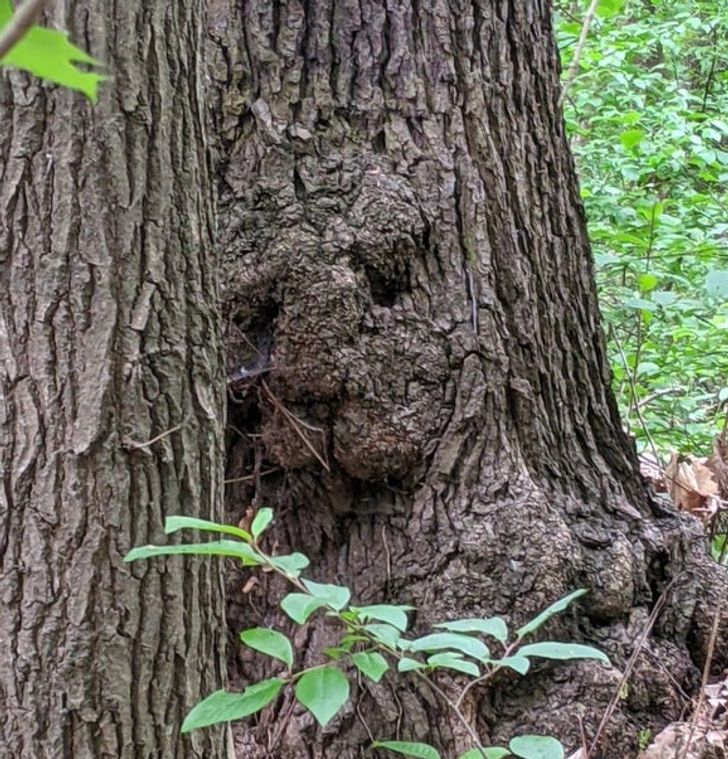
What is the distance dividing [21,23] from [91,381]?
3.20ft

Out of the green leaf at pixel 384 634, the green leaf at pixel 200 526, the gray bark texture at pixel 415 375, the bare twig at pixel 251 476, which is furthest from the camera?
the bare twig at pixel 251 476

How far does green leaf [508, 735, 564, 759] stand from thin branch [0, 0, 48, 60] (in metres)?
1.12

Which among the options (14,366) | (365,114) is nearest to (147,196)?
(14,366)

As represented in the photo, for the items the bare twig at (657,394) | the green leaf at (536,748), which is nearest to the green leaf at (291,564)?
the green leaf at (536,748)

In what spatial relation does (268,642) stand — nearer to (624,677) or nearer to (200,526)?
(200,526)

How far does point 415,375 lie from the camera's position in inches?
72.4

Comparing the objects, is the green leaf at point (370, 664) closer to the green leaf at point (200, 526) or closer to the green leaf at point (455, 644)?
the green leaf at point (455, 644)

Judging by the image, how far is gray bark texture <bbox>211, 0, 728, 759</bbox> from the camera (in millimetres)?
1786

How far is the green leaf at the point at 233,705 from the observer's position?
1.04m

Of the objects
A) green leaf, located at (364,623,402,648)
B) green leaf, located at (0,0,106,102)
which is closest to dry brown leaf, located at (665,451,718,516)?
green leaf, located at (364,623,402,648)

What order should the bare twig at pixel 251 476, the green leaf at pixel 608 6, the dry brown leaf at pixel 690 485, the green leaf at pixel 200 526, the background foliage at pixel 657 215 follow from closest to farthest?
the green leaf at pixel 200 526, the bare twig at pixel 251 476, the green leaf at pixel 608 6, the dry brown leaf at pixel 690 485, the background foliage at pixel 657 215

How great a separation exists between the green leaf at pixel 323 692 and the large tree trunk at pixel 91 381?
339 mm

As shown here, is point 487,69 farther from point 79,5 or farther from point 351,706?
point 351,706

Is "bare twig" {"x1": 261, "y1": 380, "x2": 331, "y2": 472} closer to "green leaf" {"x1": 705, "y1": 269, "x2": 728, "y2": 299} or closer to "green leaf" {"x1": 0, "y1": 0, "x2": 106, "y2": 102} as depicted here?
"green leaf" {"x1": 705, "y1": 269, "x2": 728, "y2": 299}
